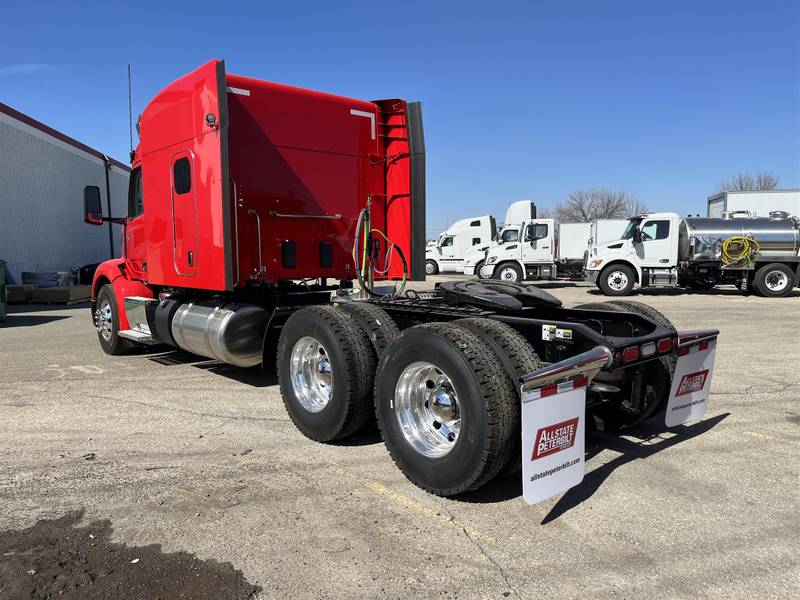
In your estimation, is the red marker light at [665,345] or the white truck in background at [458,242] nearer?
the red marker light at [665,345]

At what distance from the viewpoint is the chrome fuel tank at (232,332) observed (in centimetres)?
576

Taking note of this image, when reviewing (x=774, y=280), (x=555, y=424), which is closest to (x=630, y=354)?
(x=555, y=424)

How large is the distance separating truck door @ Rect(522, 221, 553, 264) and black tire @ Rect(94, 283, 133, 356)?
17.4 meters

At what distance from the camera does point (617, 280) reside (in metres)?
19.2

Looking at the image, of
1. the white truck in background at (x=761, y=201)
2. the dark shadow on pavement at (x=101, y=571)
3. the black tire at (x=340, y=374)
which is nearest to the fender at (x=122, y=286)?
the black tire at (x=340, y=374)

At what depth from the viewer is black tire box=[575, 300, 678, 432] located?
406cm

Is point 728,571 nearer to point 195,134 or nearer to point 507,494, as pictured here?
point 507,494

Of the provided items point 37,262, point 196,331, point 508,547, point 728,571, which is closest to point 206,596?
point 508,547

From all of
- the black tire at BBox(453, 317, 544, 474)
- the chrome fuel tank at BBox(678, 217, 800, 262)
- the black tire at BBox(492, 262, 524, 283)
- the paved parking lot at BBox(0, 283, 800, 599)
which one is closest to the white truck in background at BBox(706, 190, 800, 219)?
the chrome fuel tank at BBox(678, 217, 800, 262)

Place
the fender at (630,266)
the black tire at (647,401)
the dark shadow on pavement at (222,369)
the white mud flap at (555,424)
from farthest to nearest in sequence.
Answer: the fender at (630,266)
the dark shadow on pavement at (222,369)
the black tire at (647,401)
the white mud flap at (555,424)

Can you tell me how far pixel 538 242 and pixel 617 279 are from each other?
4333mm

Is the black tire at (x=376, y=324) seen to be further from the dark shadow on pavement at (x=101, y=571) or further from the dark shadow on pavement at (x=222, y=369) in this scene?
the dark shadow on pavement at (x=222, y=369)

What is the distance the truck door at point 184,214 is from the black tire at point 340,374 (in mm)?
2152

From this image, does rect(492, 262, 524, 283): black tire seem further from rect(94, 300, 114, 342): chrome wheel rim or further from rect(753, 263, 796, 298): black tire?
rect(94, 300, 114, 342): chrome wheel rim
